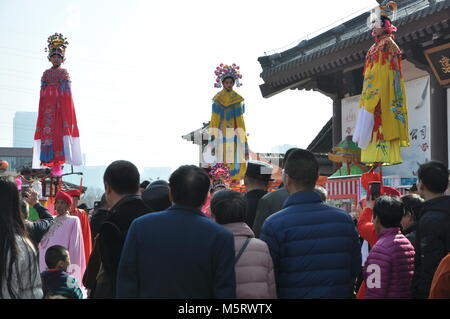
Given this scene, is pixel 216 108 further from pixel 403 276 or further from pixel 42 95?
pixel 403 276

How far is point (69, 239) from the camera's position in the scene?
19.6 ft

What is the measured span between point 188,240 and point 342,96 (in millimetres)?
11194

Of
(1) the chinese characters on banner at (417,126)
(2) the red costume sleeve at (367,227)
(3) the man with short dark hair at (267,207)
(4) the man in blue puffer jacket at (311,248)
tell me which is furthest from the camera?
(1) the chinese characters on banner at (417,126)

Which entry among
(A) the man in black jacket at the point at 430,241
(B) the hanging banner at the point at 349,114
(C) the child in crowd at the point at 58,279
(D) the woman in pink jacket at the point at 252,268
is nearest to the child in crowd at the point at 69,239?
(C) the child in crowd at the point at 58,279

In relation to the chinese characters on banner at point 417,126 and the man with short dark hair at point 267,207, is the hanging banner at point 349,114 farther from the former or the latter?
the man with short dark hair at point 267,207

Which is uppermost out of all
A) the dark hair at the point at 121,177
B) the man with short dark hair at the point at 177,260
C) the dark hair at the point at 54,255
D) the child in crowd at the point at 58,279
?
the dark hair at the point at 121,177

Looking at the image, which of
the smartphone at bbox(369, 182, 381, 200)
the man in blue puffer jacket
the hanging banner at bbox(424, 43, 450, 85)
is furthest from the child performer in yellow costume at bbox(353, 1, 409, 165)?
the man in blue puffer jacket

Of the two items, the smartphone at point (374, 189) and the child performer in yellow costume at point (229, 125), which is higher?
the child performer in yellow costume at point (229, 125)

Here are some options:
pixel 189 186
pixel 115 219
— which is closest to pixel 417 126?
pixel 115 219

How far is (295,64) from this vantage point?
12.8 metres

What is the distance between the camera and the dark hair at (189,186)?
2887mm

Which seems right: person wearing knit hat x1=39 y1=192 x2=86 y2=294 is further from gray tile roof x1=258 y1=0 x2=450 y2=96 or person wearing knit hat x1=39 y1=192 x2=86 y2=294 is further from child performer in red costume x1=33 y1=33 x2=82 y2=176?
gray tile roof x1=258 y1=0 x2=450 y2=96
